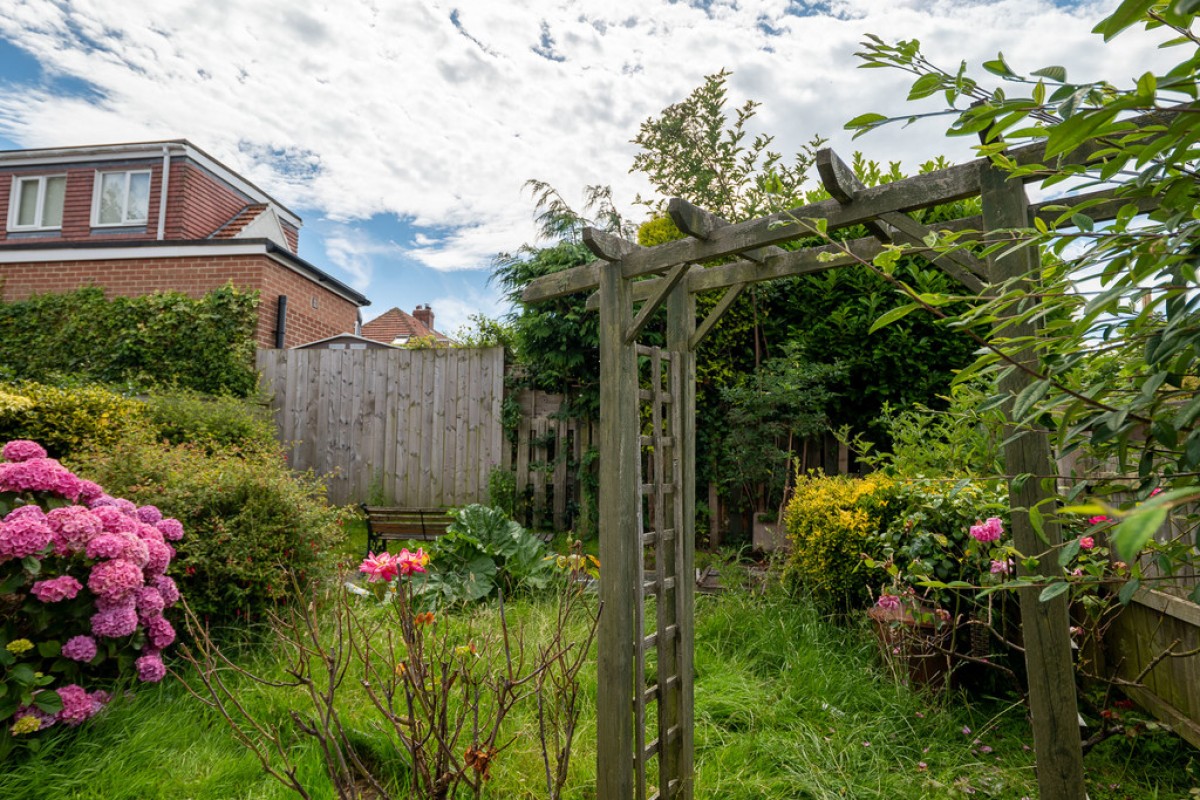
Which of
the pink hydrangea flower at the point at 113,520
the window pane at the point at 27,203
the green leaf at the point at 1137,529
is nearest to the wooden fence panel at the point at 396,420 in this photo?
the pink hydrangea flower at the point at 113,520

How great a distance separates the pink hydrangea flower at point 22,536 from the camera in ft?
9.16

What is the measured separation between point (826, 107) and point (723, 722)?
4.64m

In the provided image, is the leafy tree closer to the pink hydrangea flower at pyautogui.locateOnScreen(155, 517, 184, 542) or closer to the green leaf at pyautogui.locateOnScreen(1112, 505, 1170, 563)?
the green leaf at pyautogui.locateOnScreen(1112, 505, 1170, 563)

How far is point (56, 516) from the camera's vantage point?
9.90 ft

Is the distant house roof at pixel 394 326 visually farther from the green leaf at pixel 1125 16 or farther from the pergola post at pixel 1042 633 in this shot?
the green leaf at pixel 1125 16

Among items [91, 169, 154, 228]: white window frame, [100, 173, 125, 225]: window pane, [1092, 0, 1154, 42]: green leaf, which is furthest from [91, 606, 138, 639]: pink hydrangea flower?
[100, 173, 125, 225]: window pane

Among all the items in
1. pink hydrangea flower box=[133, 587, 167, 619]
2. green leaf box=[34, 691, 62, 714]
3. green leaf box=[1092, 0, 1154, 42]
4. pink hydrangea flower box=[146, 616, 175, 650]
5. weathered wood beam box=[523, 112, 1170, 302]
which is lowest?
green leaf box=[34, 691, 62, 714]

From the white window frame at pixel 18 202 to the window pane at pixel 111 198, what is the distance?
961mm

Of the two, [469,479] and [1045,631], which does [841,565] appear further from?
[469,479]

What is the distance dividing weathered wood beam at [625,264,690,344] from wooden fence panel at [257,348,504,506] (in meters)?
5.51

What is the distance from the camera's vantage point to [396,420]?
324 inches

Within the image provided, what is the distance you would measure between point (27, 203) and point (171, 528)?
14866mm

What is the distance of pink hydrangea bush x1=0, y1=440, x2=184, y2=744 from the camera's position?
280 cm

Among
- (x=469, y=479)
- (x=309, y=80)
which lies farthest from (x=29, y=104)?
(x=469, y=479)
